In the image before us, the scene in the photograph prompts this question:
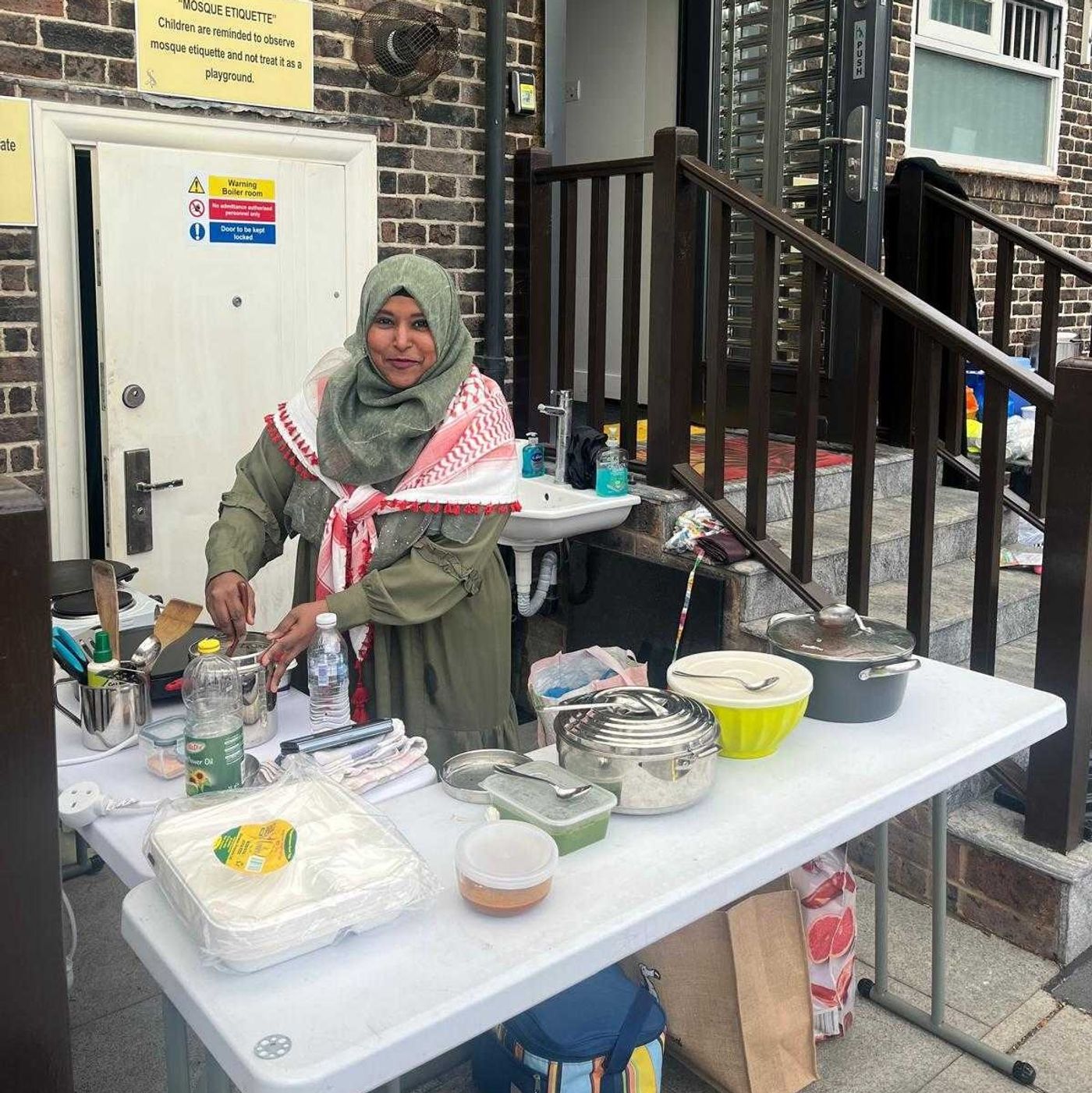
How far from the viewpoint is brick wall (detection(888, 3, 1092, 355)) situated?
20.9ft

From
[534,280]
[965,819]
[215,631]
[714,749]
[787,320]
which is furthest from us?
[787,320]

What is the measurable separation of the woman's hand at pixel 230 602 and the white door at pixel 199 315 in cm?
135

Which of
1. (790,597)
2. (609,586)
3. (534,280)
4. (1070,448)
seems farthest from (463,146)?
(1070,448)

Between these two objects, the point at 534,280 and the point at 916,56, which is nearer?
the point at 534,280

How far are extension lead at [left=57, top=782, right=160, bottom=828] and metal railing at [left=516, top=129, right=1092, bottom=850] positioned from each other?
145 centimetres

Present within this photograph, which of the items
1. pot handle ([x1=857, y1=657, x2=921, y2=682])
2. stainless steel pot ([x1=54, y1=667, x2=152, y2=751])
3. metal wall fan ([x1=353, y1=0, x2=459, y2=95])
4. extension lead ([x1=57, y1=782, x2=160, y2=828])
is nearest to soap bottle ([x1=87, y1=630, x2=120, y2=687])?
stainless steel pot ([x1=54, y1=667, x2=152, y2=751])

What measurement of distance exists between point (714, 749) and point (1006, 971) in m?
1.57

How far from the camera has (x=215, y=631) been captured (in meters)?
2.43

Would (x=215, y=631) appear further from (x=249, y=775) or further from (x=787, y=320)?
(x=787, y=320)

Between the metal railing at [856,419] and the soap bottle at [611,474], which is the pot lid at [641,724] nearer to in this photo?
the metal railing at [856,419]

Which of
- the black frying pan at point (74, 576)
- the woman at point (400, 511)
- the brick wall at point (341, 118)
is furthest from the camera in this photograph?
the brick wall at point (341, 118)

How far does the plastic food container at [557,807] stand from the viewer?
5.32ft

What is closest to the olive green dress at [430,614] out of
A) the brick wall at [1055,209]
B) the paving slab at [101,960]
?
the paving slab at [101,960]

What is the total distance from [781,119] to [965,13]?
7.37 ft
